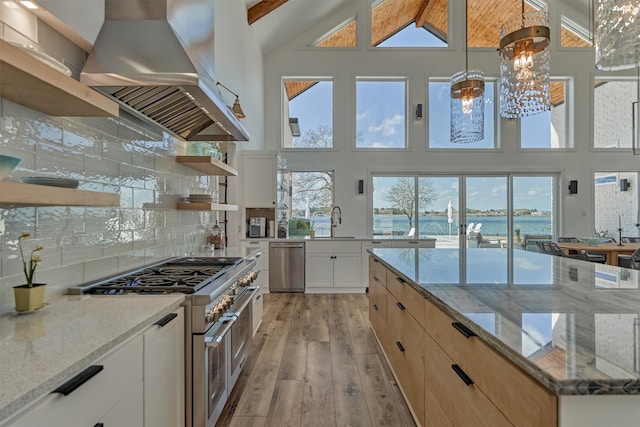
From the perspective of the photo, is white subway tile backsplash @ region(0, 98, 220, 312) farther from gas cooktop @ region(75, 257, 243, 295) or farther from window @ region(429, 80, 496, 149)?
window @ region(429, 80, 496, 149)

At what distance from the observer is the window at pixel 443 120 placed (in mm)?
6484

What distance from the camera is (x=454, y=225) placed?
6.51 m

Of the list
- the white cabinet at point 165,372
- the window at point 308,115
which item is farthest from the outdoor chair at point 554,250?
the white cabinet at point 165,372

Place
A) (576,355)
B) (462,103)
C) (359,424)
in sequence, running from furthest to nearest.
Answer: (462,103), (359,424), (576,355)

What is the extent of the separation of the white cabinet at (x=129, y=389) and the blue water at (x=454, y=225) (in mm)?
5266

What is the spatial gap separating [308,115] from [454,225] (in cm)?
368

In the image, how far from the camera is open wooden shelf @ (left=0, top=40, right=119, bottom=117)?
101 centimetres

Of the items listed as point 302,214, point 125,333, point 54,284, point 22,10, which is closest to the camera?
point 125,333

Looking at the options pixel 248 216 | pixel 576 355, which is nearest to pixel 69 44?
pixel 576 355

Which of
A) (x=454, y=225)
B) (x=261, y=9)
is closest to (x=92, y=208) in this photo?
(x=261, y=9)

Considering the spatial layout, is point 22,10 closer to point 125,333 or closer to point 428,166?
point 125,333

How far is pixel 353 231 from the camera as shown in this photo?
20.9ft

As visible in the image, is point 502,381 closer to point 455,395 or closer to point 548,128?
point 455,395

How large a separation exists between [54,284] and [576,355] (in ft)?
6.55
